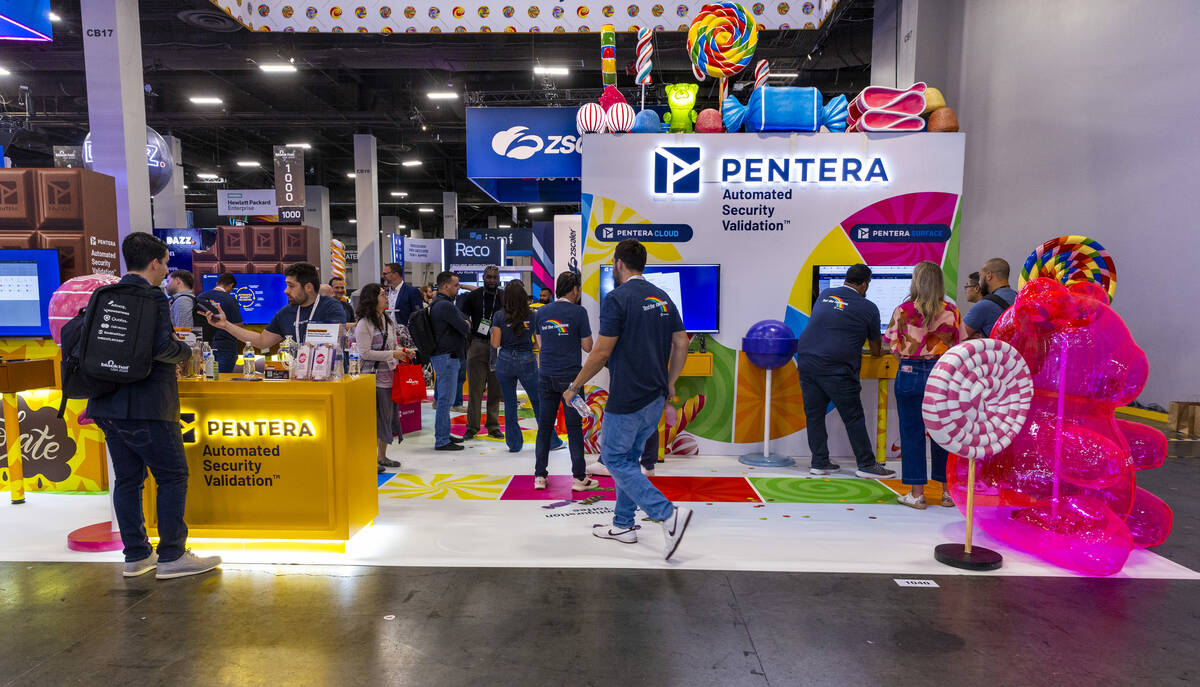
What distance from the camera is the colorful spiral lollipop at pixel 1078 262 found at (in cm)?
422

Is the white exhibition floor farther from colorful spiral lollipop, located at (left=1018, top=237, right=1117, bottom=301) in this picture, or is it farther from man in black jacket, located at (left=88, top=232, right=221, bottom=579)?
colorful spiral lollipop, located at (left=1018, top=237, right=1117, bottom=301)

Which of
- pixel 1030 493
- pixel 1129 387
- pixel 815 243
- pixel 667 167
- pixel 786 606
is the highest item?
pixel 667 167

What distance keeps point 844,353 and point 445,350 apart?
11.0 feet

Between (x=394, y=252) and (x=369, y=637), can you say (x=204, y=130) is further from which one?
(x=369, y=637)

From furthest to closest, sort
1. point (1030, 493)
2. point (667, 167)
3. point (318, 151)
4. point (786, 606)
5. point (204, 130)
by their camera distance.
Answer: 1. point (318, 151)
2. point (204, 130)
3. point (667, 167)
4. point (1030, 493)
5. point (786, 606)

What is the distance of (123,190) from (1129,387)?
348 inches

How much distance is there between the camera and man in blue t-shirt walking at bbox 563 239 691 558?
331 cm

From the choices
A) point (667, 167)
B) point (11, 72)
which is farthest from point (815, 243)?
point (11, 72)

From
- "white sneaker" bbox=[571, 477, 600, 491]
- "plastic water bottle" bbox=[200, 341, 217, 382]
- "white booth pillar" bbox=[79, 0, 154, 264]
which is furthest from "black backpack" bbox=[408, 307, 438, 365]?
"white booth pillar" bbox=[79, 0, 154, 264]

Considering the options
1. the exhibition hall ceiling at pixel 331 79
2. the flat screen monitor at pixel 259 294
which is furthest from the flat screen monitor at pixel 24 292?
the flat screen monitor at pixel 259 294

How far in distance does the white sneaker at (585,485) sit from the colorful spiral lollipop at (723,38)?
11.0 feet

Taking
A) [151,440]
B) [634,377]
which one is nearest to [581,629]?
[634,377]

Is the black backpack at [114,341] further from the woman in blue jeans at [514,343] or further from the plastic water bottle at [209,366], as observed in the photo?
the woman in blue jeans at [514,343]

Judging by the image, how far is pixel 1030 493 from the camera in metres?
3.51
